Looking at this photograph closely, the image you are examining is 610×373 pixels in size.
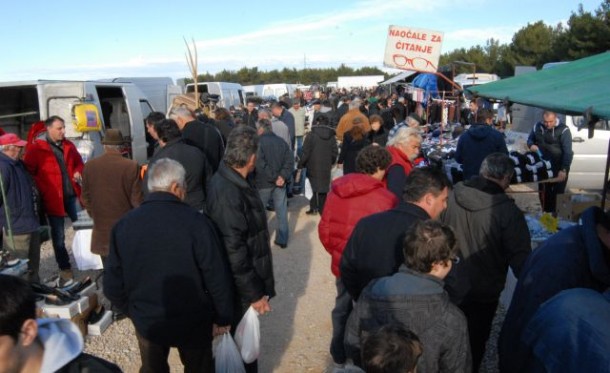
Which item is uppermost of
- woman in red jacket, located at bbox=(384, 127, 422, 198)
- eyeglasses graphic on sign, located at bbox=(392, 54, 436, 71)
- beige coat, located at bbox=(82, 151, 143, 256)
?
eyeglasses graphic on sign, located at bbox=(392, 54, 436, 71)

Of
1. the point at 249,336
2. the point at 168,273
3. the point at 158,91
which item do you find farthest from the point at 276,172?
the point at 158,91

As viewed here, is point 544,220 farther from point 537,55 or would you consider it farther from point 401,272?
point 537,55

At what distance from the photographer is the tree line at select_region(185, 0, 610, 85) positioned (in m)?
31.6

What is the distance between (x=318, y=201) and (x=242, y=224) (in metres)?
4.84

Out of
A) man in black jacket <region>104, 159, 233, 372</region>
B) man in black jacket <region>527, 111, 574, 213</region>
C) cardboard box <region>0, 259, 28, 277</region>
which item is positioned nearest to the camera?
man in black jacket <region>104, 159, 233, 372</region>

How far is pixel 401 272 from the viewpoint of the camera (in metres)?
2.20

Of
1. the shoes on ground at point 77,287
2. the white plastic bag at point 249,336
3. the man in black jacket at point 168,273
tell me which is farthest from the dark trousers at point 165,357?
the shoes on ground at point 77,287

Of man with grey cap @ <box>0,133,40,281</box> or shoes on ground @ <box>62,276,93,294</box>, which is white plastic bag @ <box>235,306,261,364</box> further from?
man with grey cap @ <box>0,133,40,281</box>

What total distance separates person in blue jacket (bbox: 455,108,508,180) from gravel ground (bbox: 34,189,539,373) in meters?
1.96

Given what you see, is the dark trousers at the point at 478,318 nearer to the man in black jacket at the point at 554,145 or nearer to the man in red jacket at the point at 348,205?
the man in red jacket at the point at 348,205

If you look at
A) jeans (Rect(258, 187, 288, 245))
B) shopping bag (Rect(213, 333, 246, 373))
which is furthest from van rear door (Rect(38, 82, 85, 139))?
shopping bag (Rect(213, 333, 246, 373))

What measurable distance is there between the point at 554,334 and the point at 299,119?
1123cm

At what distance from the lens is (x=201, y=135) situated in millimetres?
5832

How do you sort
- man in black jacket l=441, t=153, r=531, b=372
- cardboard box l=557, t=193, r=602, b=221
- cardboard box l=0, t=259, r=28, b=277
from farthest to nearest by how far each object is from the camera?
cardboard box l=557, t=193, r=602, b=221 → cardboard box l=0, t=259, r=28, b=277 → man in black jacket l=441, t=153, r=531, b=372
